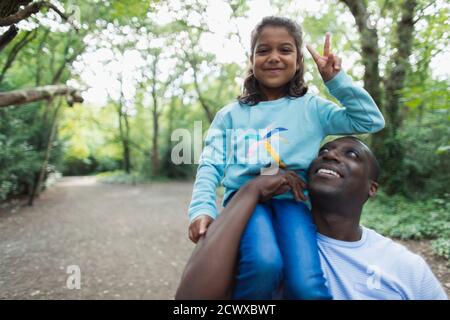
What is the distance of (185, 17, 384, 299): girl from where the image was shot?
148 cm

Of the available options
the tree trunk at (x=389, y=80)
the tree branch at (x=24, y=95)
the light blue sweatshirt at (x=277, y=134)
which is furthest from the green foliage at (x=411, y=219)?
the tree branch at (x=24, y=95)

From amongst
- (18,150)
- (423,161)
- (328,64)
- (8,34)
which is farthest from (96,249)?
(423,161)

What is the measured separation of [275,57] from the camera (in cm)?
186

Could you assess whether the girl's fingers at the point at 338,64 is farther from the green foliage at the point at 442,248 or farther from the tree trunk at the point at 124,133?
the tree trunk at the point at 124,133

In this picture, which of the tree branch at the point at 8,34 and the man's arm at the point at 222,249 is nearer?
the man's arm at the point at 222,249

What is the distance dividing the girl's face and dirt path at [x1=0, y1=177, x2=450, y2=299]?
1.79 m

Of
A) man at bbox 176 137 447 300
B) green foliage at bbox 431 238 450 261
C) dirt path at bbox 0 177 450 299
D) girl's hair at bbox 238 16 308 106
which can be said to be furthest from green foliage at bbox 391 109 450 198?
man at bbox 176 137 447 300

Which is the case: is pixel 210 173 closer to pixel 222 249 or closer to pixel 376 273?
pixel 222 249

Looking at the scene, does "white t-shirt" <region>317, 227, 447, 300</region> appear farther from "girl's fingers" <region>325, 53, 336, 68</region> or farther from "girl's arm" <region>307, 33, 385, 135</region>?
"girl's fingers" <region>325, 53, 336, 68</region>

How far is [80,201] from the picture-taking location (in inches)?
539

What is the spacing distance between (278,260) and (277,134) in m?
0.69

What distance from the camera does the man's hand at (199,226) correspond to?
1571mm

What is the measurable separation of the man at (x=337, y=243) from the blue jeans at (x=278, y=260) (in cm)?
5
